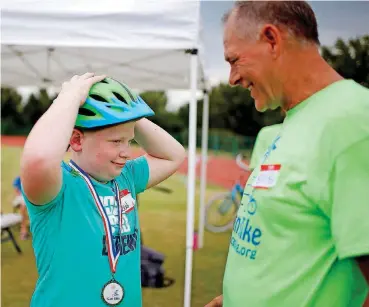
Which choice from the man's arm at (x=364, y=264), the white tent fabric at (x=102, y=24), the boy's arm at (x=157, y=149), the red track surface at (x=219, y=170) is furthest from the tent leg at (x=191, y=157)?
the red track surface at (x=219, y=170)

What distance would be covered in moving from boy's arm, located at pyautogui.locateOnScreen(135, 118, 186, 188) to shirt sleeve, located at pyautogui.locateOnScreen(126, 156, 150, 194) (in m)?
0.03

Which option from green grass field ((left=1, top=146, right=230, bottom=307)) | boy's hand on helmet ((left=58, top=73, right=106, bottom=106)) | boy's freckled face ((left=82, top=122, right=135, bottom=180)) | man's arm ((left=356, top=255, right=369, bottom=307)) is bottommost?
green grass field ((left=1, top=146, right=230, bottom=307))

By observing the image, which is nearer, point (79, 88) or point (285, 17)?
point (285, 17)

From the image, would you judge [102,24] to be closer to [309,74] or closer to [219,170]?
[309,74]

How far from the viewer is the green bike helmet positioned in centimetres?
167

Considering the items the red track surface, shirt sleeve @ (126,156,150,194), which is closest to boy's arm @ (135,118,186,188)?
shirt sleeve @ (126,156,150,194)

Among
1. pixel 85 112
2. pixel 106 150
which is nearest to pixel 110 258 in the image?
pixel 106 150

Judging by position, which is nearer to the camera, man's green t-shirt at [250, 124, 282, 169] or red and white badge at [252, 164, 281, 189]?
red and white badge at [252, 164, 281, 189]

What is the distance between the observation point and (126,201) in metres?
1.85

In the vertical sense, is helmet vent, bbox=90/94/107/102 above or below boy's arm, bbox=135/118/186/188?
above

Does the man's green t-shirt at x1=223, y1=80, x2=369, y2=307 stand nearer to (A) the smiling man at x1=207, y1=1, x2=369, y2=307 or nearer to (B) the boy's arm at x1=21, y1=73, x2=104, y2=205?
(A) the smiling man at x1=207, y1=1, x2=369, y2=307

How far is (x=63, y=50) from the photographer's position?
6258 mm

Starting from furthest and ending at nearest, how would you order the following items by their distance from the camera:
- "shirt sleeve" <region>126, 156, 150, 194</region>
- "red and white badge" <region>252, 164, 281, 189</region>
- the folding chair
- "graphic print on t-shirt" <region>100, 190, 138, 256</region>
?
1. the folding chair
2. "shirt sleeve" <region>126, 156, 150, 194</region>
3. "graphic print on t-shirt" <region>100, 190, 138, 256</region>
4. "red and white badge" <region>252, 164, 281, 189</region>

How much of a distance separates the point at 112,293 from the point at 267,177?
681 millimetres
